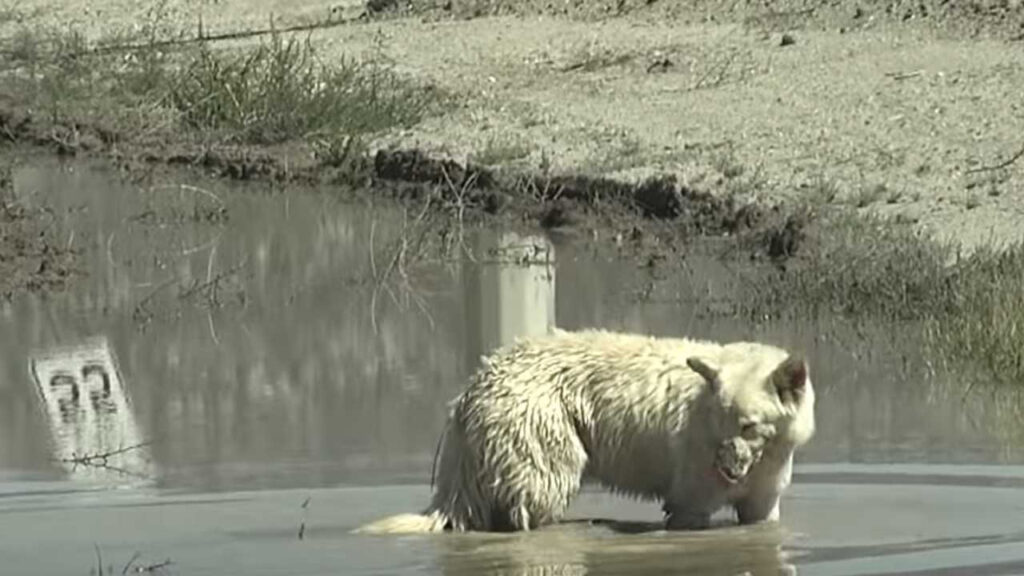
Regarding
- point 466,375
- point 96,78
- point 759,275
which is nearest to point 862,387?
point 466,375

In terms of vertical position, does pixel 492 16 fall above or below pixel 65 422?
above

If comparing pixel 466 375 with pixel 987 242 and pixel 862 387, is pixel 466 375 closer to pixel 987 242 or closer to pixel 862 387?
pixel 862 387

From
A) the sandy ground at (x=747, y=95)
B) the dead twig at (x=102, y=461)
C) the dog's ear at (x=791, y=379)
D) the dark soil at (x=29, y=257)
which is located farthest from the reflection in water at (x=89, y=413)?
the sandy ground at (x=747, y=95)

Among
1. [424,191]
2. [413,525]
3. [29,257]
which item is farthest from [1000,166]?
[413,525]

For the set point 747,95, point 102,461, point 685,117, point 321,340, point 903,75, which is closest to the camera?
point 102,461

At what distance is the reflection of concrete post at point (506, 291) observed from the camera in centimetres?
1456

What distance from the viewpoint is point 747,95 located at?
2192 centimetres

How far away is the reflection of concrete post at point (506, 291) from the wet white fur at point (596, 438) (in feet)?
12.4

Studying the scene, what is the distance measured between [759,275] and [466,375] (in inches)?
133

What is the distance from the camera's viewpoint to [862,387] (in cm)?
1284

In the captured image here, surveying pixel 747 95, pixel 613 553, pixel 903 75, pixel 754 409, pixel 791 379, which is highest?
pixel 903 75

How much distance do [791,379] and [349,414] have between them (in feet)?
11.4

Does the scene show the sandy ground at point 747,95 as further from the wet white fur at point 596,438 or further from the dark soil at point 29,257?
the wet white fur at point 596,438

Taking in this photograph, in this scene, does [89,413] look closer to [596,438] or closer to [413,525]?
[413,525]
